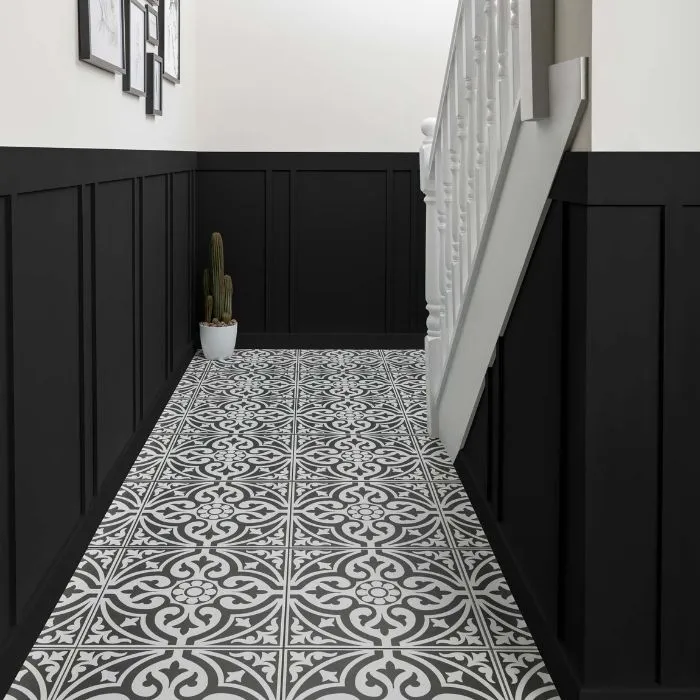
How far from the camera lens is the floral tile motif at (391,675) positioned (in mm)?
1918

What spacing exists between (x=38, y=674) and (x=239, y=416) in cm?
218

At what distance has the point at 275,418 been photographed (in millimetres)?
4078

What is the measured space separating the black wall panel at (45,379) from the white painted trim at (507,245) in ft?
3.70

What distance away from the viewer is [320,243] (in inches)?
228

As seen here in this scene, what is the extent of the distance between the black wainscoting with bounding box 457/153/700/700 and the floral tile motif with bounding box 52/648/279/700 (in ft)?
2.06

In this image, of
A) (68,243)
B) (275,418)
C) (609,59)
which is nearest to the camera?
(609,59)

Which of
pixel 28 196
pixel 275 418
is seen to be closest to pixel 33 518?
pixel 28 196

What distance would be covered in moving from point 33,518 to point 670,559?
1379mm

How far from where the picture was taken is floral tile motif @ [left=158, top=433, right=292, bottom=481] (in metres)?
3.34

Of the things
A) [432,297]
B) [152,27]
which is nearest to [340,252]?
[152,27]

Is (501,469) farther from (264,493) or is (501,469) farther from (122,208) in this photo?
(122,208)

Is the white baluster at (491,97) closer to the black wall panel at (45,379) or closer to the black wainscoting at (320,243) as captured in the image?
the black wall panel at (45,379)

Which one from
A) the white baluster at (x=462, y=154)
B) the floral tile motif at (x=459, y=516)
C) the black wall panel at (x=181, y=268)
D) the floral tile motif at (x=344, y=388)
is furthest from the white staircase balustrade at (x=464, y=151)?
the black wall panel at (x=181, y=268)

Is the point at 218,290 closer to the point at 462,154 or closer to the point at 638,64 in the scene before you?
the point at 462,154
